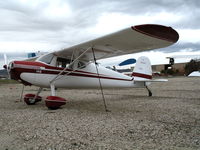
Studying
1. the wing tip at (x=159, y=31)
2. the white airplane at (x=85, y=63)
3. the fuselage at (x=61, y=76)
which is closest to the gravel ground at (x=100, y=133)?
the white airplane at (x=85, y=63)

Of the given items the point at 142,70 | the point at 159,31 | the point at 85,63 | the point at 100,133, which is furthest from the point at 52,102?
the point at 142,70

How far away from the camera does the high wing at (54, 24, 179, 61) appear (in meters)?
4.95

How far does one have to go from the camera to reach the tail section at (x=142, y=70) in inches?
415

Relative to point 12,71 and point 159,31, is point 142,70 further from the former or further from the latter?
point 12,71

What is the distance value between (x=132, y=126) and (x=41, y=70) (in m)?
4.42

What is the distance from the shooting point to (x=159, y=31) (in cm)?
497

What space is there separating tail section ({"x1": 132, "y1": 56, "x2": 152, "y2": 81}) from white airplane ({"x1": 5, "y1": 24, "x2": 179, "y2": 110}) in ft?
2.75

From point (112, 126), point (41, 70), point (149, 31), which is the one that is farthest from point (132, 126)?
point (41, 70)

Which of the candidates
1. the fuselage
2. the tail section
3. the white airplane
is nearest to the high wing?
the white airplane

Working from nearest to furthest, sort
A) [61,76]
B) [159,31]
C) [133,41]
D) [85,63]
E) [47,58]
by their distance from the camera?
[159,31] < [133,41] < [61,76] < [47,58] < [85,63]

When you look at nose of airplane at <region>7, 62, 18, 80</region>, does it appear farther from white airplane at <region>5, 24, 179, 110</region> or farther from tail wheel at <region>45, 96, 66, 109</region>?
tail wheel at <region>45, 96, 66, 109</region>

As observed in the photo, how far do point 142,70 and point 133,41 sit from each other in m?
5.14

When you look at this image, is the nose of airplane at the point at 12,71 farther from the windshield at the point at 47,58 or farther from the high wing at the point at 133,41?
the high wing at the point at 133,41

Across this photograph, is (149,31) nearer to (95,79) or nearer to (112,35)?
(112,35)
